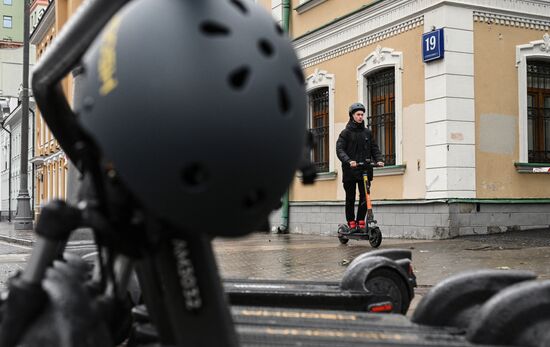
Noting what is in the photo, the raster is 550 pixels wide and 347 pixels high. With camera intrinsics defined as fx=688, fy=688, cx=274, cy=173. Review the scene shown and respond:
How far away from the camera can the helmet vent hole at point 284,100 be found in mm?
1552

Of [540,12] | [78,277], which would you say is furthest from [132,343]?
[540,12]

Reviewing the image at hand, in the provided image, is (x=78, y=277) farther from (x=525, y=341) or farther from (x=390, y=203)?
(x=390, y=203)

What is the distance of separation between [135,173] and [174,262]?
0.31m

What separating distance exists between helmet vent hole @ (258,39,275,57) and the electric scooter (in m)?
8.69

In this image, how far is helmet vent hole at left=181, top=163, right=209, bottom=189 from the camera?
4.81ft

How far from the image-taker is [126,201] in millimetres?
1668

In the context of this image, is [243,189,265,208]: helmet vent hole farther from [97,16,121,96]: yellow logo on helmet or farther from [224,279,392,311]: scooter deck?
[224,279,392,311]: scooter deck

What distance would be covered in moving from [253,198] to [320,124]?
14571 mm

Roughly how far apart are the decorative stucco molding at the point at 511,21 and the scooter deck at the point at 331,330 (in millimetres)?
10611

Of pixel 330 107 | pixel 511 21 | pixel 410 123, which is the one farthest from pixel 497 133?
pixel 330 107

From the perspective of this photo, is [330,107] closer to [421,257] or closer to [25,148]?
[421,257]

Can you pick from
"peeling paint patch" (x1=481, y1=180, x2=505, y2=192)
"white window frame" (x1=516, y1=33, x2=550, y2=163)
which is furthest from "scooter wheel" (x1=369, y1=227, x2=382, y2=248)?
"white window frame" (x1=516, y1=33, x2=550, y2=163)

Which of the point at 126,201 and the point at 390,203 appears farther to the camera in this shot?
the point at 390,203

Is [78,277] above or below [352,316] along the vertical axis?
above
